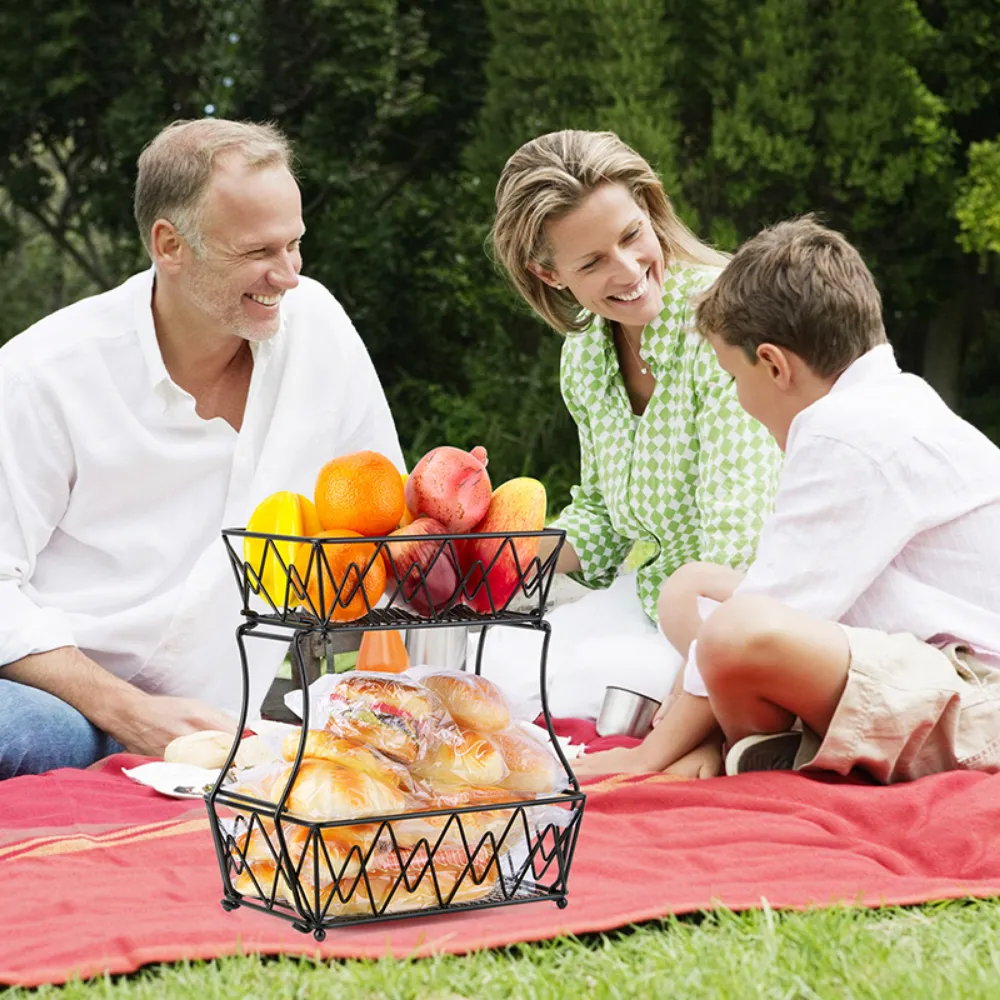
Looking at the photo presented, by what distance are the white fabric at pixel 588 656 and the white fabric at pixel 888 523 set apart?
80 centimetres

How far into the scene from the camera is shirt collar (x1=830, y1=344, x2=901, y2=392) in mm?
3100

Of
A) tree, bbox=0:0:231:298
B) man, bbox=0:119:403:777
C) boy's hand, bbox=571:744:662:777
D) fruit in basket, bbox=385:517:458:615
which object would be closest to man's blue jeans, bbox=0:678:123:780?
man, bbox=0:119:403:777

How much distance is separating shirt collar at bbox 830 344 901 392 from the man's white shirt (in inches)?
3.5

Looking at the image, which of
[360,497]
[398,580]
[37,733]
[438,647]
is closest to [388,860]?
[398,580]

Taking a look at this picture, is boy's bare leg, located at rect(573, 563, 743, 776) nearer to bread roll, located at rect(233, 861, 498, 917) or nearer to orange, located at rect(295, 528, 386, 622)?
bread roll, located at rect(233, 861, 498, 917)

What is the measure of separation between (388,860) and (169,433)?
1.81 metres

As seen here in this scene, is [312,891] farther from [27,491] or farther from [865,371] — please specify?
[27,491]

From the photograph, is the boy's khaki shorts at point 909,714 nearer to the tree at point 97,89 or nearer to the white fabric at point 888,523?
the white fabric at point 888,523

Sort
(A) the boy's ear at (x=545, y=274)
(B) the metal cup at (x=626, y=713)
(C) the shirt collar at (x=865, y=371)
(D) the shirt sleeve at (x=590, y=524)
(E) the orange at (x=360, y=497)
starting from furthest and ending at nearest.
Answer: (D) the shirt sleeve at (x=590, y=524)
(A) the boy's ear at (x=545, y=274)
(B) the metal cup at (x=626, y=713)
(C) the shirt collar at (x=865, y=371)
(E) the orange at (x=360, y=497)

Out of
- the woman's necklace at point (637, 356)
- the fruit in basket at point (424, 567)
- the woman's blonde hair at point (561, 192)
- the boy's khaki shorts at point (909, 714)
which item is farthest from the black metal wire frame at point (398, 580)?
the woman's necklace at point (637, 356)

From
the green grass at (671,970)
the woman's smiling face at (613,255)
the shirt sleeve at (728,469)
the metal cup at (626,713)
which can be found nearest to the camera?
the green grass at (671,970)

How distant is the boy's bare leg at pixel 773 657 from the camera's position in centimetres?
271

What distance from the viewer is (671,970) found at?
193 centimetres

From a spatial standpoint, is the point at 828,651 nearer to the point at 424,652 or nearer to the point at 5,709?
the point at 424,652
